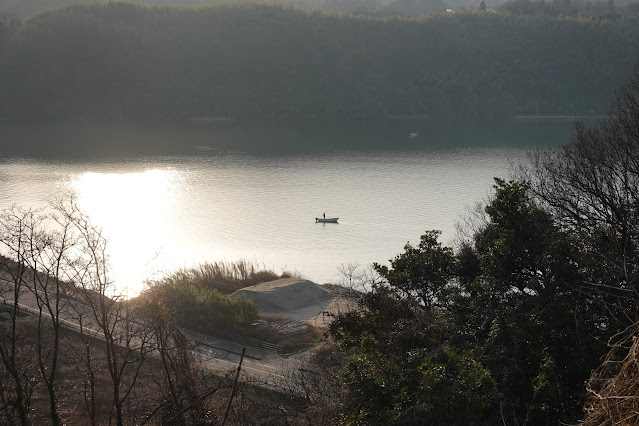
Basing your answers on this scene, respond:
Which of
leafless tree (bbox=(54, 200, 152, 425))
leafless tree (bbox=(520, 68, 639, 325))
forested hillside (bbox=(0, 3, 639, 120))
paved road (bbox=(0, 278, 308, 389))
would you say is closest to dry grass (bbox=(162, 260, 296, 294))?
paved road (bbox=(0, 278, 308, 389))

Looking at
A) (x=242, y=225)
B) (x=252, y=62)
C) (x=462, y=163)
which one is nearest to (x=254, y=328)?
(x=242, y=225)

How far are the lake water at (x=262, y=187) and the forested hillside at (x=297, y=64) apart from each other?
17401 millimetres

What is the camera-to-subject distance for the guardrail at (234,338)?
16.6 metres

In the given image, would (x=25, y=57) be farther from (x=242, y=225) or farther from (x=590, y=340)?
(x=590, y=340)

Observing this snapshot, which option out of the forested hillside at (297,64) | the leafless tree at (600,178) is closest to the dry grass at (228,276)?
the leafless tree at (600,178)

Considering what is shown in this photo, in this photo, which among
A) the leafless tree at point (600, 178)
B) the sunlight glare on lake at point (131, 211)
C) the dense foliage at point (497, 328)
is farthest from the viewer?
the sunlight glare on lake at point (131, 211)

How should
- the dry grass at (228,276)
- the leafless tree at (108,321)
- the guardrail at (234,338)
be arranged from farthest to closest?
the dry grass at (228,276)
the guardrail at (234,338)
the leafless tree at (108,321)

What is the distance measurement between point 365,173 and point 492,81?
173ft

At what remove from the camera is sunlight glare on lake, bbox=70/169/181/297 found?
28.5m

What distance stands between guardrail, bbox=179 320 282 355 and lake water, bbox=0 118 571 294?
222 cm

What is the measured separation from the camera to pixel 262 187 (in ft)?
143

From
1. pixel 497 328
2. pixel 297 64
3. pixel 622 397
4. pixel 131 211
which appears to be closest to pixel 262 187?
pixel 131 211

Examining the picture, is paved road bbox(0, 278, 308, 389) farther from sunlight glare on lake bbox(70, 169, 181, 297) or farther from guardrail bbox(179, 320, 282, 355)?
sunlight glare on lake bbox(70, 169, 181, 297)

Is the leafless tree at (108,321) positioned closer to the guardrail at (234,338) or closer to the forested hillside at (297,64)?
the guardrail at (234,338)
